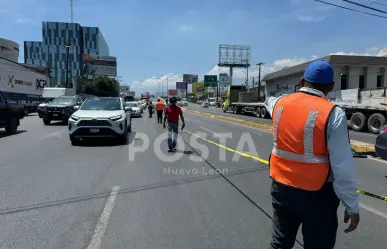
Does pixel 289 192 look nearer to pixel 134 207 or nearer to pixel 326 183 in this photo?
pixel 326 183

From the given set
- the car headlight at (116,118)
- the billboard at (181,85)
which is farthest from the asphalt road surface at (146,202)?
the billboard at (181,85)

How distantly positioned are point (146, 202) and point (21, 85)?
32.4 m

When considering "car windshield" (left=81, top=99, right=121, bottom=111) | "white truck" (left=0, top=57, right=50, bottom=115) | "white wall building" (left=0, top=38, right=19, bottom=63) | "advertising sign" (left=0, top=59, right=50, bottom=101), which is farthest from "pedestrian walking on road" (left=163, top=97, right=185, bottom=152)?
"white wall building" (left=0, top=38, right=19, bottom=63)

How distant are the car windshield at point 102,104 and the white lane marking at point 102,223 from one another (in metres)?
8.05

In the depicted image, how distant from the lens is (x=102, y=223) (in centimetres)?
474

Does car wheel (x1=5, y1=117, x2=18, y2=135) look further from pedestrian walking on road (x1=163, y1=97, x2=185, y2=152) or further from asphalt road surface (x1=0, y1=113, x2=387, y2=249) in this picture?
pedestrian walking on road (x1=163, y1=97, x2=185, y2=152)

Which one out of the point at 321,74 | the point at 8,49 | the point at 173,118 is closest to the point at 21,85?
the point at 173,118

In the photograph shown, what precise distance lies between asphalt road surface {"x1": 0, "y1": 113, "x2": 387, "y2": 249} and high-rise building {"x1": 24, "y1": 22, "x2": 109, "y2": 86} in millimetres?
116508

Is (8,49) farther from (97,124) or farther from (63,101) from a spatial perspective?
(97,124)

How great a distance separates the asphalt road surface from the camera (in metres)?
4.28

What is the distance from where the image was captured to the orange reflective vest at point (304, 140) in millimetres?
2494

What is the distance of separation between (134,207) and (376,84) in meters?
38.7
